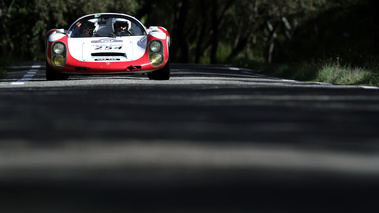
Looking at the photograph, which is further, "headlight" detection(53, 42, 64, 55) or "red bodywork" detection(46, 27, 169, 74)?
"headlight" detection(53, 42, 64, 55)

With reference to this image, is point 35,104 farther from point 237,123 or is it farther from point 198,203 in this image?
point 198,203

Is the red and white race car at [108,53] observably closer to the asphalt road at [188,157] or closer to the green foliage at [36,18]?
the asphalt road at [188,157]

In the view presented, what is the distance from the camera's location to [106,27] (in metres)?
17.0

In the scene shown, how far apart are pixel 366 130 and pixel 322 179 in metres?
2.60

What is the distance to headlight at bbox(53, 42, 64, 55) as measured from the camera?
16.4m

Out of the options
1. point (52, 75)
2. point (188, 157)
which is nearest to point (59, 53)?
point (52, 75)

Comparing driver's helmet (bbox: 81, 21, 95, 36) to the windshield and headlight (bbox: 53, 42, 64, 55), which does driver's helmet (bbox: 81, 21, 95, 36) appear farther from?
headlight (bbox: 53, 42, 64, 55)

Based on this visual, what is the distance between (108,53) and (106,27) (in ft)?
3.07

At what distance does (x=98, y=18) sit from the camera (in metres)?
17.4

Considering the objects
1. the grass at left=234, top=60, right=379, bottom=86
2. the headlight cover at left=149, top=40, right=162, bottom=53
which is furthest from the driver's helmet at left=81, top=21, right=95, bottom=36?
the grass at left=234, top=60, right=379, bottom=86

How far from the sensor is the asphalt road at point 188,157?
418 cm

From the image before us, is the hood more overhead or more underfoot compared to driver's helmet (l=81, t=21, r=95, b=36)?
more underfoot

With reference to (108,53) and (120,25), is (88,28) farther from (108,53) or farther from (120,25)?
(108,53)

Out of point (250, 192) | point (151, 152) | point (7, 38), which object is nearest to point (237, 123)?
point (151, 152)
